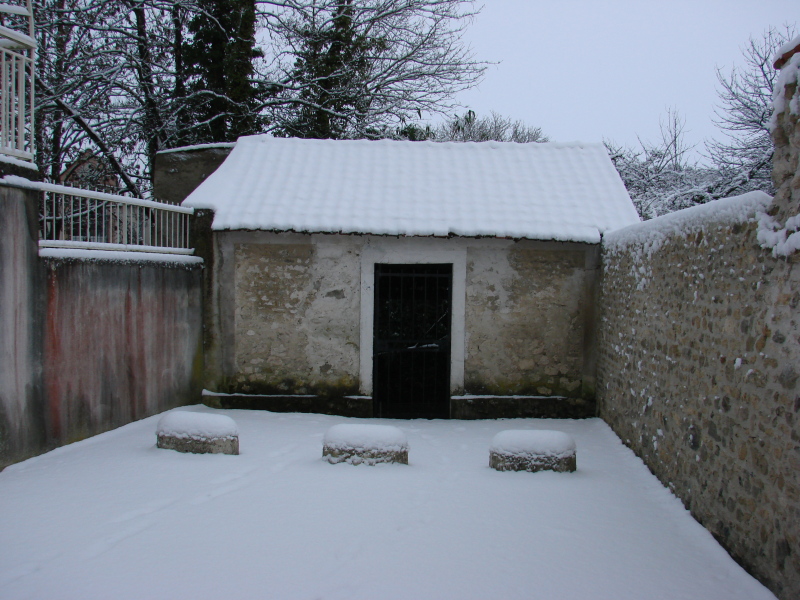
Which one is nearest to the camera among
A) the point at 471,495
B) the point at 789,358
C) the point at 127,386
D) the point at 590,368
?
the point at 789,358

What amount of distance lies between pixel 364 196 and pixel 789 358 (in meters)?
5.95

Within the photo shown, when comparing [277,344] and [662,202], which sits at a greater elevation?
[662,202]

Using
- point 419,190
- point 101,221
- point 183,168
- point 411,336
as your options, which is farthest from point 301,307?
point 183,168

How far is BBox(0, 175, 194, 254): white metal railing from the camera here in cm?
539

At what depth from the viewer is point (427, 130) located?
18750 millimetres

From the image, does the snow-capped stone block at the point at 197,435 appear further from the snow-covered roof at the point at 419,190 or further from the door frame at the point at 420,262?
the snow-covered roof at the point at 419,190

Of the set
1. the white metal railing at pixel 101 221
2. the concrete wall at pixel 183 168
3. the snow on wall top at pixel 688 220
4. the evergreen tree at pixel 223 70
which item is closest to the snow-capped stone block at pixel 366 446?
the snow on wall top at pixel 688 220

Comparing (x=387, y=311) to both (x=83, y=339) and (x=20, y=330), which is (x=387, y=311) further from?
(x=20, y=330)

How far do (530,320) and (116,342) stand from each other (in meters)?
5.11

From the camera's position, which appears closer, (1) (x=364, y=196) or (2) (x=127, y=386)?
(2) (x=127, y=386)

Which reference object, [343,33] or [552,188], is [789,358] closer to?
[552,188]

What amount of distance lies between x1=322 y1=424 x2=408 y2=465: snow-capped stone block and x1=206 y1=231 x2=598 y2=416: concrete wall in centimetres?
222

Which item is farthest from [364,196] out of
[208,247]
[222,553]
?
[222,553]

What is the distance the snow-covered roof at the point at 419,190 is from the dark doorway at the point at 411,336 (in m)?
0.81
